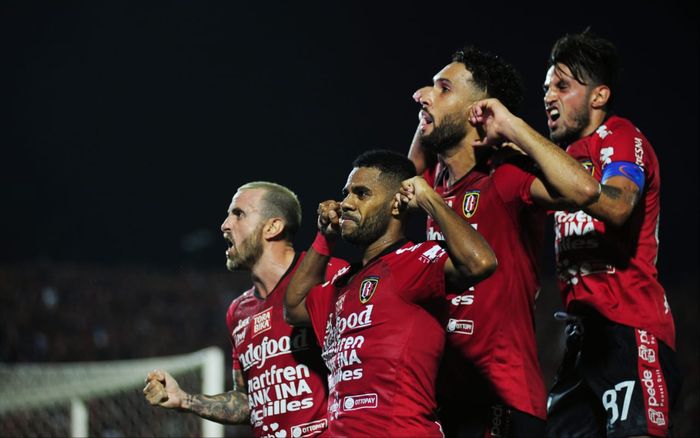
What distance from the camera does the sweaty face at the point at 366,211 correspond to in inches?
114

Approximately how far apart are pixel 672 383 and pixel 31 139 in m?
19.9

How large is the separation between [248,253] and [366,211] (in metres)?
1.04

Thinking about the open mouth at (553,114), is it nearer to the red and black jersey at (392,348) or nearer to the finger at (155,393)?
the red and black jersey at (392,348)

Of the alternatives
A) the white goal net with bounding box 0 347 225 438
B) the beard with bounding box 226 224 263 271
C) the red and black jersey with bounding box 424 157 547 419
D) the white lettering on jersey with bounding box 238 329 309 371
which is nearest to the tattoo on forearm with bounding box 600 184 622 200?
the red and black jersey with bounding box 424 157 547 419

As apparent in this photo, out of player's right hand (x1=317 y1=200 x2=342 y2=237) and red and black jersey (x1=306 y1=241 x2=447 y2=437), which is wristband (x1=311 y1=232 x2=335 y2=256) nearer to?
player's right hand (x1=317 y1=200 x2=342 y2=237)

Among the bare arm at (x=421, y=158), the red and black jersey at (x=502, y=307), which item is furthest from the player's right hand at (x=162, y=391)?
the bare arm at (x=421, y=158)

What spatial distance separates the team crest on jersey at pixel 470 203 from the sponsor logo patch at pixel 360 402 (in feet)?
2.30

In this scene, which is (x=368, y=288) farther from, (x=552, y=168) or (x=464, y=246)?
(x=552, y=168)

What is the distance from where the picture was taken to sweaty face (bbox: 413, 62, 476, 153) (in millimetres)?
3064

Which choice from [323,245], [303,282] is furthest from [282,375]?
[323,245]

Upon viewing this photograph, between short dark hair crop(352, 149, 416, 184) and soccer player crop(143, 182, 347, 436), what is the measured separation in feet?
2.14

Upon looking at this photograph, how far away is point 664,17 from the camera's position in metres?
13.6

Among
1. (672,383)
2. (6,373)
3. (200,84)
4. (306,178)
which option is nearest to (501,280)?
(672,383)

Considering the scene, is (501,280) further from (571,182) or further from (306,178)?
(306,178)
